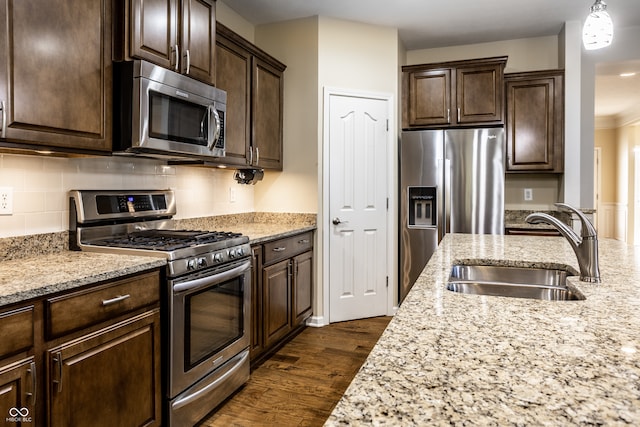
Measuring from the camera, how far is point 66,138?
1727mm

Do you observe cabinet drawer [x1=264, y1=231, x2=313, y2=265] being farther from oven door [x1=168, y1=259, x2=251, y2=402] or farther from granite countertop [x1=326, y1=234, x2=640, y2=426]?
granite countertop [x1=326, y1=234, x2=640, y2=426]

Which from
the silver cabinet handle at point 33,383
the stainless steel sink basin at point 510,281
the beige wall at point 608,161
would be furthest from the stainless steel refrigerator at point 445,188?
the beige wall at point 608,161

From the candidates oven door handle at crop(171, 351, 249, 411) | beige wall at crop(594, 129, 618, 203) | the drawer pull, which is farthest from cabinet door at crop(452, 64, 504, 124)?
beige wall at crop(594, 129, 618, 203)

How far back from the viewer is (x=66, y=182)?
2098mm

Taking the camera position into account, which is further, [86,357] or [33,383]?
[86,357]

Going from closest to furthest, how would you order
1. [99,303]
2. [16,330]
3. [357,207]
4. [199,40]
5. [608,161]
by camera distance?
[16,330], [99,303], [199,40], [357,207], [608,161]

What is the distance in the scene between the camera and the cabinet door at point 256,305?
8.77ft

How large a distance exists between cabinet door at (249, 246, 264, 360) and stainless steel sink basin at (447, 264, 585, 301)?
134 cm

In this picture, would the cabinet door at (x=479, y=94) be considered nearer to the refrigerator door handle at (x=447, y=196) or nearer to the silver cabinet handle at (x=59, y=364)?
the refrigerator door handle at (x=447, y=196)

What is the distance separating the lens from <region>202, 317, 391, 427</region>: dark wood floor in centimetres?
220

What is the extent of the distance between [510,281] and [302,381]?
1.44 m

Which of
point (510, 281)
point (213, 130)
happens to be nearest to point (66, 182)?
point (213, 130)

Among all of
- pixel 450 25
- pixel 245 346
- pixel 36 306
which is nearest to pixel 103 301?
pixel 36 306

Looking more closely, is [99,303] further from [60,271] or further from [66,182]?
[66,182]
